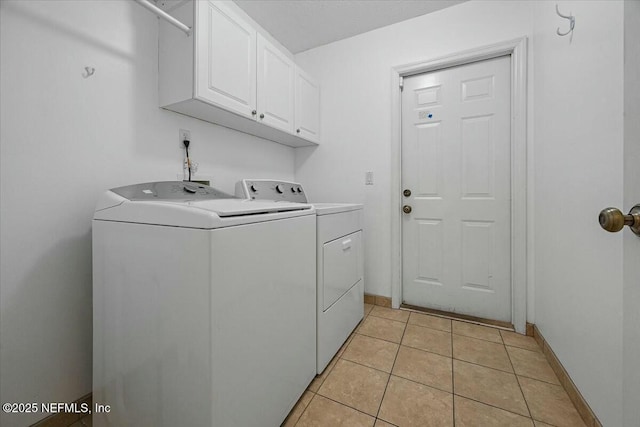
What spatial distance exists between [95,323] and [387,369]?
1.38m

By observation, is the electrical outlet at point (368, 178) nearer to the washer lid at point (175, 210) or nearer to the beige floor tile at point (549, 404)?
the washer lid at point (175, 210)

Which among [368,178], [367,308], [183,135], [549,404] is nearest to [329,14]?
[368,178]

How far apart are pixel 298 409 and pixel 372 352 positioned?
586mm

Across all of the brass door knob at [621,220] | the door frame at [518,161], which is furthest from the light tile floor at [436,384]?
the brass door knob at [621,220]

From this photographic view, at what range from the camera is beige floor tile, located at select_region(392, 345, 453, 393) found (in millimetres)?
1272

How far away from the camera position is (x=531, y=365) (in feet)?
4.55

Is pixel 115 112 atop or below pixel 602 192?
atop

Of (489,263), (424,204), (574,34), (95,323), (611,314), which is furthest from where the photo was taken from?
(424,204)

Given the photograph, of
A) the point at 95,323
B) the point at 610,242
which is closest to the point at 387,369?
the point at 610,242

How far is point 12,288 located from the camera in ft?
3.08

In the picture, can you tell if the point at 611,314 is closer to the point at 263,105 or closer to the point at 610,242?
the point at 610,242

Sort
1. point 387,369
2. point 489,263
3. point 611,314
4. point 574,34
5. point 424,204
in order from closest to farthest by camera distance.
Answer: point 611,314
point 574,34
point 387,369
point 489,263
point 424,204

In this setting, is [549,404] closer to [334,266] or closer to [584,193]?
[584,193]

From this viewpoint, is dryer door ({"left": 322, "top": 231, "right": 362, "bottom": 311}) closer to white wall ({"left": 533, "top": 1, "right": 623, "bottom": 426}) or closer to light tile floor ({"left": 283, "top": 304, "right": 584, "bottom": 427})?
light tile floor ({"left": 283, "top": 304, "right": 584, "bottom": 427})
